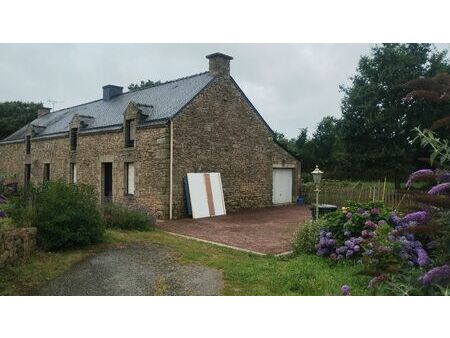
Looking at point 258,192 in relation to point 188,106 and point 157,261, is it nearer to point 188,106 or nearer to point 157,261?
point 188,106

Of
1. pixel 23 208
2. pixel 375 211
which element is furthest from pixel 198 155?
pixel 375 211

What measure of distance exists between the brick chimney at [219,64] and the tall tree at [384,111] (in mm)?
8237

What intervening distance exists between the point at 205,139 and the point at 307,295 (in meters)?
10.4

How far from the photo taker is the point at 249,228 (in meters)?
11.9

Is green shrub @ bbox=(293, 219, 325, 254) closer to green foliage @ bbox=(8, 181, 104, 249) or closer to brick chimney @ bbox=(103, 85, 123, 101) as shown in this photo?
green foliage @ bbox=(8, 181, 104, 249)

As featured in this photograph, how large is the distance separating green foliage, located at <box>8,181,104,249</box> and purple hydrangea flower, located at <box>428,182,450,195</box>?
270 inches

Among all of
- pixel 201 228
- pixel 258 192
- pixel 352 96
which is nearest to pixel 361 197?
pixel 258 192

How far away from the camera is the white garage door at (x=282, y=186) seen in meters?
18.9

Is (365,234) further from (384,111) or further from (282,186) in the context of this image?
(384,111)

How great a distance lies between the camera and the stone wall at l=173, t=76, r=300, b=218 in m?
14.4

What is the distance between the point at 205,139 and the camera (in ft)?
50.0

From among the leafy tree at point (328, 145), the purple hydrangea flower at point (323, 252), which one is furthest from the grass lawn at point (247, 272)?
the leafy tree at point (328, 145)

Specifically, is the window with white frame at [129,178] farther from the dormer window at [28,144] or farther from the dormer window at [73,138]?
the dormer window at [28,144]

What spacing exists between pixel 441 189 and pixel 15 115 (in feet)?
121
